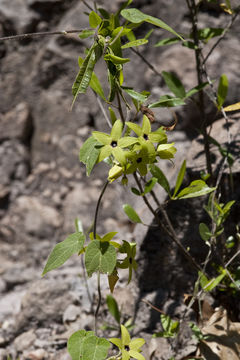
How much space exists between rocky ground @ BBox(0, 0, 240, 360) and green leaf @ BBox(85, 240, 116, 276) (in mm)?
669

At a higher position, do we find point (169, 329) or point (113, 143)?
point (113, 143)

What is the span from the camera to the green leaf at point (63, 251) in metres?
0.97

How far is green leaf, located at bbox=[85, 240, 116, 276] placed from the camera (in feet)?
3.17

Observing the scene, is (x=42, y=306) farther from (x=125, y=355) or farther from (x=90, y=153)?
(x=90, y=153)

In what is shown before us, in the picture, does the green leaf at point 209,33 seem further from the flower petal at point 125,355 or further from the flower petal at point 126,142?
the flower petal at point 125,355

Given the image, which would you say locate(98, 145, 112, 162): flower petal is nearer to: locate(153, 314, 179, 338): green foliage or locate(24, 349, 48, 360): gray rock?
locate(153, 314, 179, 338): green foliage

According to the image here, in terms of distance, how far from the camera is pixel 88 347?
0.99m

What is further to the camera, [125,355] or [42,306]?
[42,306]

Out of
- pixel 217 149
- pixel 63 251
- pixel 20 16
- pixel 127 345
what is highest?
pixel 20 16

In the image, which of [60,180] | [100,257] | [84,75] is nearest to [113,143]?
[84,75]

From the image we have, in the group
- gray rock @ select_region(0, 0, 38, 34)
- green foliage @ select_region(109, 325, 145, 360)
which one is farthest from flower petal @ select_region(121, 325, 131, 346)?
gray rock @ select_region(0, 0, 38, 34)

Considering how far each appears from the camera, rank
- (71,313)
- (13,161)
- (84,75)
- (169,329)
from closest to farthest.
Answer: (84,75), (169,329), (71,313), (13,161)

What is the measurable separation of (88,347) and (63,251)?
23 centimetres

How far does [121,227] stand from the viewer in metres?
2.26
